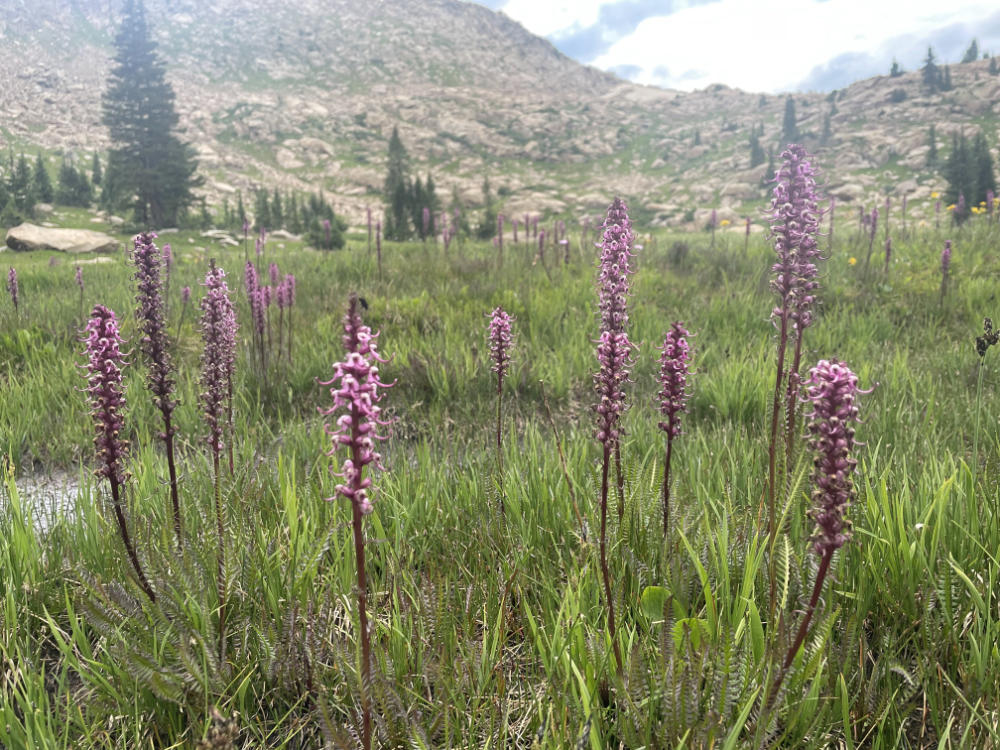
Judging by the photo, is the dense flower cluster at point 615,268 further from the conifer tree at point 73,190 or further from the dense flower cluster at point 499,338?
the conifer tree at point 73,190

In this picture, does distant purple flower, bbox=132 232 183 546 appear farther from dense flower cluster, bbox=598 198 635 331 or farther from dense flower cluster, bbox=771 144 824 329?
dense flower cluster, bbox=771 144 824 329

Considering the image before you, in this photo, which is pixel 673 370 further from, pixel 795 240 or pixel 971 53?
pixel 971 53

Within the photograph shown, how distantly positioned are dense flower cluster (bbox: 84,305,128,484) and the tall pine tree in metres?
38.6

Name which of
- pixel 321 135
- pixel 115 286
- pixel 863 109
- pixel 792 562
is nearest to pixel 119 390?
pixel 792 562

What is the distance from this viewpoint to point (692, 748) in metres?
1.34

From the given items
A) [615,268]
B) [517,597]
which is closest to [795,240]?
[615,268]

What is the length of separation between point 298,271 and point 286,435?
7598mm

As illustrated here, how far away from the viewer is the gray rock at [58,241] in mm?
21297

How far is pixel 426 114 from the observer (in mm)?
101438

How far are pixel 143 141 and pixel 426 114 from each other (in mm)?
72045

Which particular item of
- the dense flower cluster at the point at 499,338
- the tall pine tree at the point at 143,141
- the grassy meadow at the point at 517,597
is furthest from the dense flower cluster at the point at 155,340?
the tall pine tree at the point at 143,141

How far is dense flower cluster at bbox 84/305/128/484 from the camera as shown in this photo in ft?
5.82

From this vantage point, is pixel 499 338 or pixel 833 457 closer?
pixel 833 457

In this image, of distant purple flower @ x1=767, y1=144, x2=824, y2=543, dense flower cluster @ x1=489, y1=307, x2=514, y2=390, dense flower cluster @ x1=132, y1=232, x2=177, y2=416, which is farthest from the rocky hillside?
dense flower cluster @ x1=132, y1=232, x2=177, y2=416
